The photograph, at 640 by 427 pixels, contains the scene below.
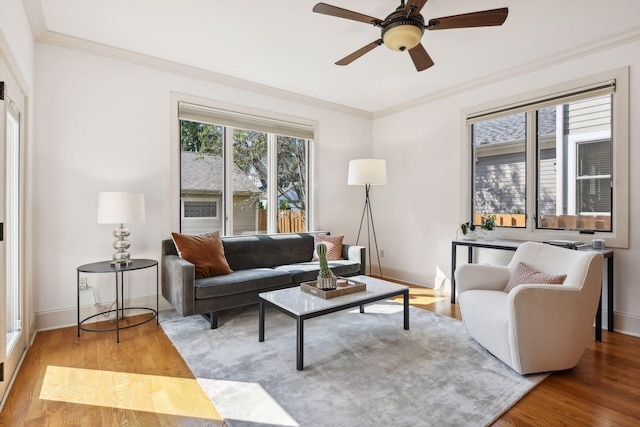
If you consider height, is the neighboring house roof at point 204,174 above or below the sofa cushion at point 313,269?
above

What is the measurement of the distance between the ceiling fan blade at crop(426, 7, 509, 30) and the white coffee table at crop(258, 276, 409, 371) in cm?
204

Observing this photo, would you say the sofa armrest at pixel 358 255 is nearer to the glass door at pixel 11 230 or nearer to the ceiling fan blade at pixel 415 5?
the ceiling fan blade at pixel 415 5

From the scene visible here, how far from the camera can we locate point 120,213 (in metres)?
2.97

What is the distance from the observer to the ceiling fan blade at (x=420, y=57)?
103 inches

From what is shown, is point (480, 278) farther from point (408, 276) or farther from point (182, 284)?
point (182, 284)

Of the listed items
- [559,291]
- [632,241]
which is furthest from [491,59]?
[559,291]

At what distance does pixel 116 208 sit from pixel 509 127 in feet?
13.9

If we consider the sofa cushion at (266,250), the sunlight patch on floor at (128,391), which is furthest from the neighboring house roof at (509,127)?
the sunlight patch on floor at (128,391)

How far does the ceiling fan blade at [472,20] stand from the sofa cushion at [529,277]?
71.5 inches

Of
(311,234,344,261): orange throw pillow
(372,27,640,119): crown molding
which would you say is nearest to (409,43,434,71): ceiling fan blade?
(372,27,640,119): crown molding

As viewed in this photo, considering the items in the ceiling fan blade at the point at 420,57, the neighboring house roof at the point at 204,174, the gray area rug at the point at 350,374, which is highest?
the ceiling fan blade at the point at 420,57

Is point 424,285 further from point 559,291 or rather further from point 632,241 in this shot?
point 559,291

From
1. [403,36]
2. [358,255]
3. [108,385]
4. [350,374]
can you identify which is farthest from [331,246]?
[108,385]

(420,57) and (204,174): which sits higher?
(420,57)
